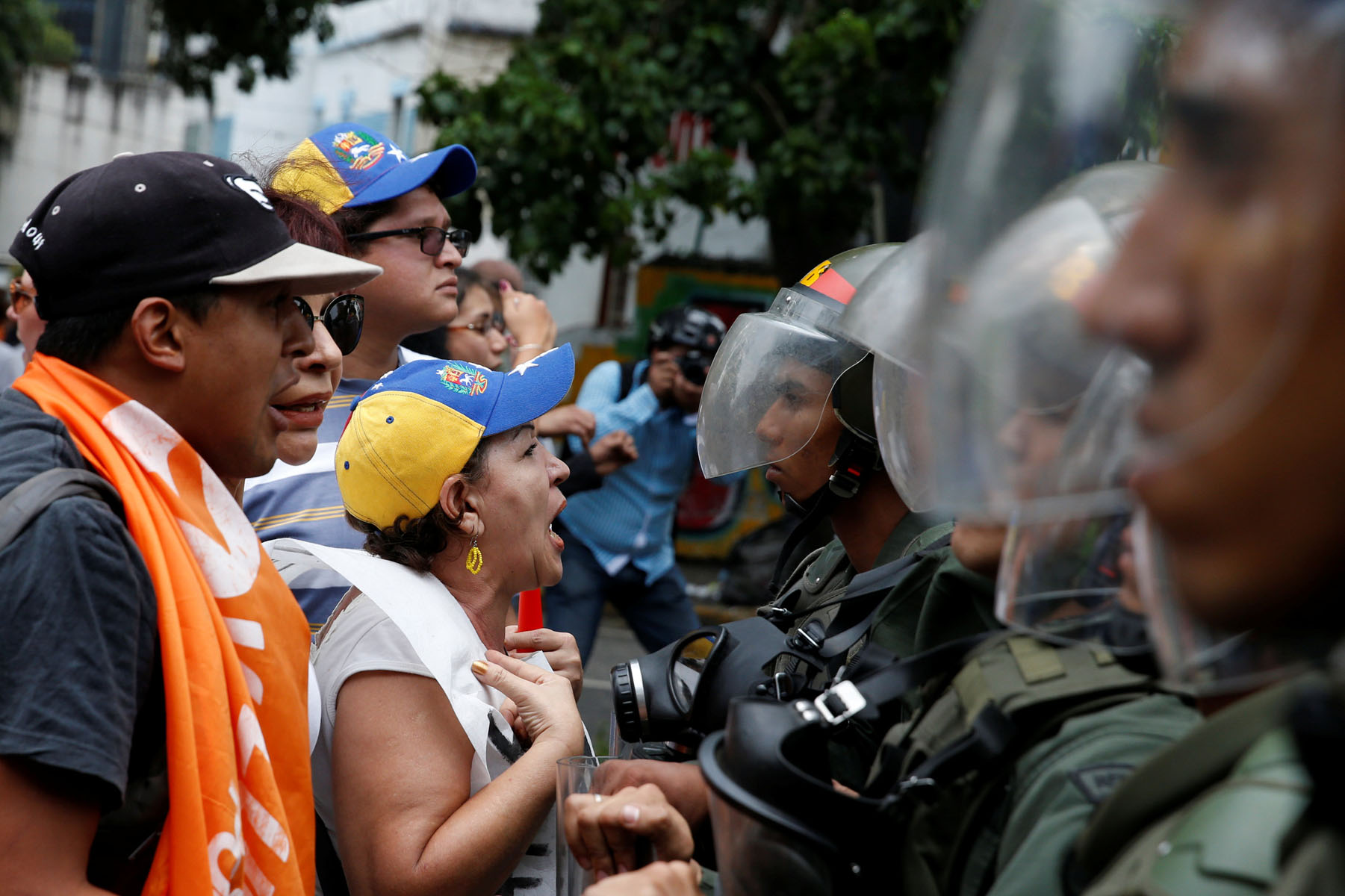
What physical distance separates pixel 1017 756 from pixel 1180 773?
337mm

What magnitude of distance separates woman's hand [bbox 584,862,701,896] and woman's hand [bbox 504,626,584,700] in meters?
1.07

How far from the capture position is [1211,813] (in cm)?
85

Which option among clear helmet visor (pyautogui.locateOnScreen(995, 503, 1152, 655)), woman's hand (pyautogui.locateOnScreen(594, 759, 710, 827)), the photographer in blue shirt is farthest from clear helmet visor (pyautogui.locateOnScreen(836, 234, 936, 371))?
the photographer in blue shirt

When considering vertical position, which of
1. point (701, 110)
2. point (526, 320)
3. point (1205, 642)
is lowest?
point (526, 320)

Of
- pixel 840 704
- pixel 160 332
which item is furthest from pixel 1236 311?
pixel 160 332

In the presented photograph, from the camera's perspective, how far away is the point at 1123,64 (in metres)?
0.99

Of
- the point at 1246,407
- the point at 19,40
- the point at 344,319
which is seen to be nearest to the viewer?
the point at 1246,407

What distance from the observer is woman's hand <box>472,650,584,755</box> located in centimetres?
207

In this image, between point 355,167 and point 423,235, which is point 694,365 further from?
point 355,167

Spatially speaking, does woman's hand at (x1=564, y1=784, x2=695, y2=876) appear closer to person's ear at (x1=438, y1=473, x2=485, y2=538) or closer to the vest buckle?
the vest buckle

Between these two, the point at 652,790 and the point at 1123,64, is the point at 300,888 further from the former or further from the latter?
the point at 1123,64

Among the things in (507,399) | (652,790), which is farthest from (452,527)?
(652,790)

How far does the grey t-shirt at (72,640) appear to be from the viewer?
4.39ft

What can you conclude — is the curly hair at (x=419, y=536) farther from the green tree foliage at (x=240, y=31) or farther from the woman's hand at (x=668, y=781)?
the green tree foliage at (x=240, y=31)
